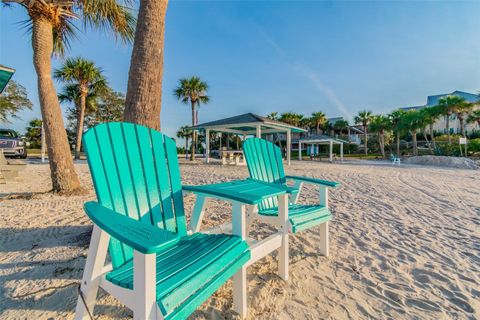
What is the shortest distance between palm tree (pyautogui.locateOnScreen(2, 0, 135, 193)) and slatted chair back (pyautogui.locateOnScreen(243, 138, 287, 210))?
371 centimetres

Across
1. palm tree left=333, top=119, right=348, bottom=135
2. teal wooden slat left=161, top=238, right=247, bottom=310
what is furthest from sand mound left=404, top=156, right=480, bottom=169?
teal wooden slat left=161, top=238, right=247, bottom=310

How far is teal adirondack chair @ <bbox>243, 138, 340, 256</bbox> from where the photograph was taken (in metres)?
1.76

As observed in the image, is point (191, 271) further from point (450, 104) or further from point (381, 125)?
point (381, 125)

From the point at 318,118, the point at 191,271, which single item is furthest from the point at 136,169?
the point at 318,118

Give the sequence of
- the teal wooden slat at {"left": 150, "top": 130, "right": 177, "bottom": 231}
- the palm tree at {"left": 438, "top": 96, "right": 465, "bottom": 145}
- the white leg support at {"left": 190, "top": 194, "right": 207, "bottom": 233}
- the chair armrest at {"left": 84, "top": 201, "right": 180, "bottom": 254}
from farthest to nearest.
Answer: the palm tree at {"left": 438, "top": 96, "right": 465, "bottom": 145}
the white leg support at {"left": 190, "top": 194, "right": 207, "bottom": 233}
the teal wooden slat at {"left": 150, "top": 130, "right": 177, "bottom": 231}
the chair armrest at {"left": 84, "top": 201, "right": 180, "bottom": 254}

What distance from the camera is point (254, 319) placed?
1.30m

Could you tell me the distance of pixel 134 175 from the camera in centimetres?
138

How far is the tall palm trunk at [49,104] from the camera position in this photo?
4020 millimetres

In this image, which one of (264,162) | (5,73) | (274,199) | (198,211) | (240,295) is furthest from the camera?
(5,73)

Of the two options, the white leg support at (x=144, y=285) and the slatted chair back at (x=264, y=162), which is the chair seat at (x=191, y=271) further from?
the slatted chair back at (x=264, y=162)

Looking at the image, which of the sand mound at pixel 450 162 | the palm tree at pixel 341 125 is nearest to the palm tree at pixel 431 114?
the sand mound at pixel 450 162

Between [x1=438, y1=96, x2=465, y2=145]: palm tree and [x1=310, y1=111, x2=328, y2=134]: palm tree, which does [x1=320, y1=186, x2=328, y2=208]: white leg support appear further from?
[x1=310, y1=111, x2=328, y2=134]: palm tree

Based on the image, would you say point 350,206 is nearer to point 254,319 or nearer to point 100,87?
point 254,319

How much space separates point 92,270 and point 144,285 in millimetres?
388
